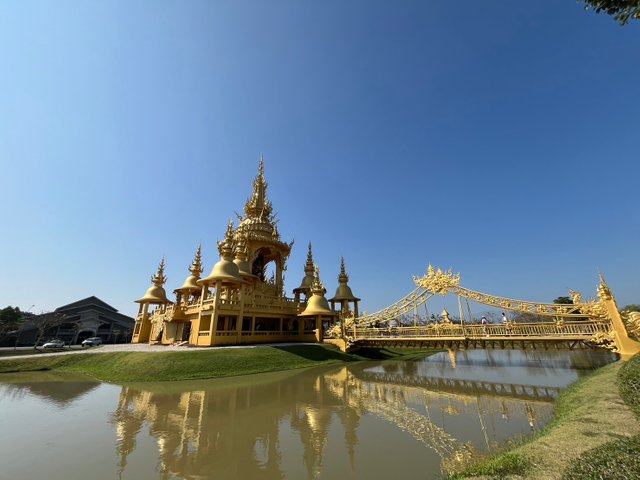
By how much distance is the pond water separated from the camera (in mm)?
7039

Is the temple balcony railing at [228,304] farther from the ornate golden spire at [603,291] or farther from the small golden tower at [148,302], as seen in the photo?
the ornate golden spire at [603,291]

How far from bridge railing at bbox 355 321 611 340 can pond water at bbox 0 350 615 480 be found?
9.47ft

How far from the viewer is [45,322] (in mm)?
41719

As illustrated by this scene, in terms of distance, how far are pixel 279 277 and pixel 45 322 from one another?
35.2 metres

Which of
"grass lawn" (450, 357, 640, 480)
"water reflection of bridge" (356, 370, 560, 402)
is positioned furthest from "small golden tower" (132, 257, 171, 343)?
"grass lawn" (450, 357, 640, 480)

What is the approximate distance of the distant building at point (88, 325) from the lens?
48.4 m

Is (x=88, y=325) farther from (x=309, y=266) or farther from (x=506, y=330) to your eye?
(x=506, y=330)

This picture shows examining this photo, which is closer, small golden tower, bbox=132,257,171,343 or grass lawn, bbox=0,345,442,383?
grass lawn, bbox=0,345,442,383

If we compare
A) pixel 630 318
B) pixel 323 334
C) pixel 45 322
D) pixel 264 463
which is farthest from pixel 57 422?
pixel 45 322

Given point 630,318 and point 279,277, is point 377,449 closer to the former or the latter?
point 630,318

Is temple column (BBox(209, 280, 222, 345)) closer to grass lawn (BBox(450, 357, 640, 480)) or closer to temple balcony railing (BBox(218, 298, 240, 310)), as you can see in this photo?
temple balcony railing (BBox(218, 298, 240, 310))

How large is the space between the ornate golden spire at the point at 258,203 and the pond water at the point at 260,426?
2978cm

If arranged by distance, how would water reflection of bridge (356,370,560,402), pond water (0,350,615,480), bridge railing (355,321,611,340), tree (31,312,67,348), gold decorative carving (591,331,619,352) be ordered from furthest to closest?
tree (31,312,67,348) < bridge railing (355,321,611,340) < gold decorative carving (591,331,619,352) < water reflection of bridge (356,370,560,402) < pond water (0,350,615,480)

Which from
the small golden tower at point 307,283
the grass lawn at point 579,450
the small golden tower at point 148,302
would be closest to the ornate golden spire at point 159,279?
the small golden tower at point 148,302
